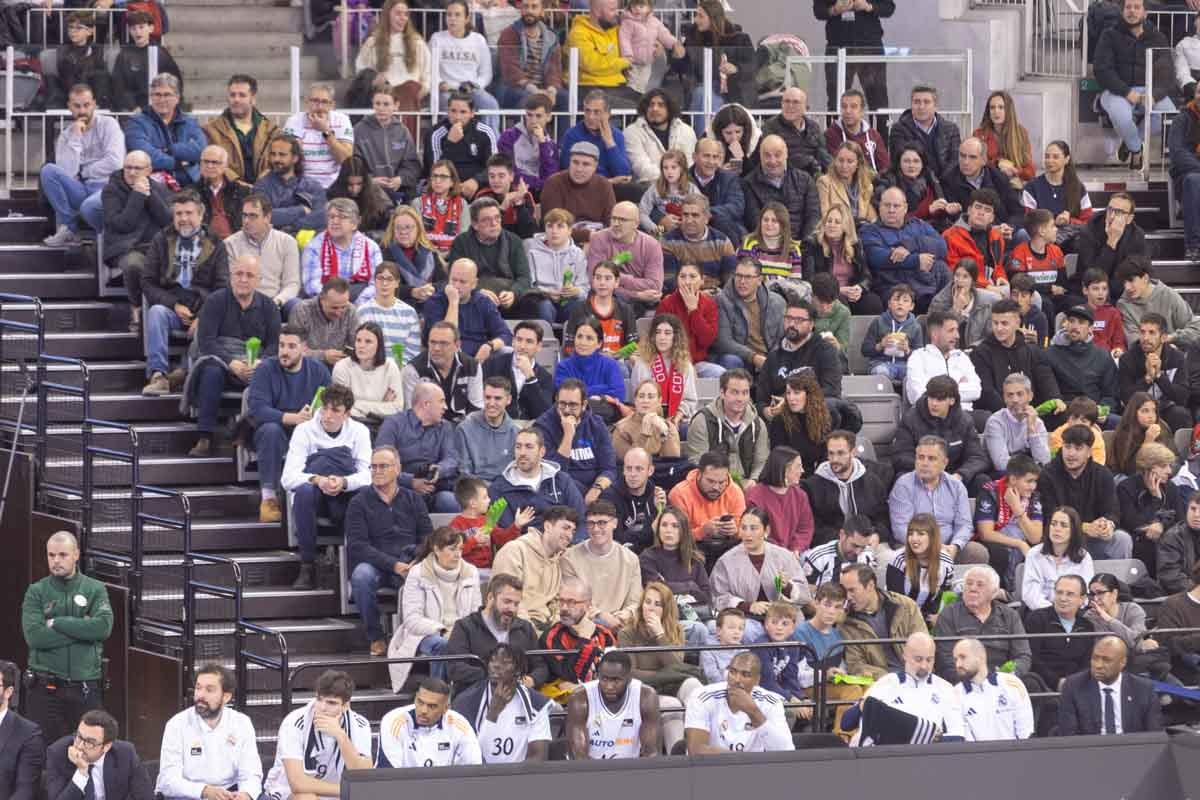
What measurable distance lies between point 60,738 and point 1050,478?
6289 millimetres

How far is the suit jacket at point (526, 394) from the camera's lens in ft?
58.8

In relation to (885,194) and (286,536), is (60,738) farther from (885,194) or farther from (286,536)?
(885,194)

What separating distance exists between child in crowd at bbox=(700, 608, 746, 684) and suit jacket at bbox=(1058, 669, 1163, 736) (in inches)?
71.4

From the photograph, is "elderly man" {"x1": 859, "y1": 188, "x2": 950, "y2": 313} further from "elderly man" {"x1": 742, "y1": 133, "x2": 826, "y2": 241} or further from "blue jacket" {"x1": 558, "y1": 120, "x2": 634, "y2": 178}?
"blue jacket" {"x1": 558, "y1": 120, "x2": 634, "y2": 178}

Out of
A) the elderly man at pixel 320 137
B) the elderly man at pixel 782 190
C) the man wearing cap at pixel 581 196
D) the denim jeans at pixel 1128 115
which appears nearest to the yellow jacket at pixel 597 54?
the man wearing cap at pixel 581 196

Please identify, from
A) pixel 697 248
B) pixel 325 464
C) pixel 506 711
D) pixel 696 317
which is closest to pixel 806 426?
pixel 696 317

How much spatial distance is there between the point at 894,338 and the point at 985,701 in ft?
13.6

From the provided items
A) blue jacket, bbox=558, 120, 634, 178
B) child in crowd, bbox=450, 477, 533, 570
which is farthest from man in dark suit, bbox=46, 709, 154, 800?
blue jacket, bbox=558, 120, 634, 178

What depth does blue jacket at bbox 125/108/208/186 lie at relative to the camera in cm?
1939

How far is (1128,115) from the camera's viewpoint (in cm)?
2273

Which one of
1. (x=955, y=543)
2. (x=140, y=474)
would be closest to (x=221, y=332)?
(x=140, y=474)

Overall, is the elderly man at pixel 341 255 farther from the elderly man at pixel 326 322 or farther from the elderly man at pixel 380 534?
the elderly man at pixel 380 534

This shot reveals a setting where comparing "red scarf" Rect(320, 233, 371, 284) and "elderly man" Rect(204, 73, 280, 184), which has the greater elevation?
"elderly man" Rect(204, 73, 280, 184)

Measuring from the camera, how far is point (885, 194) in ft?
65.4
